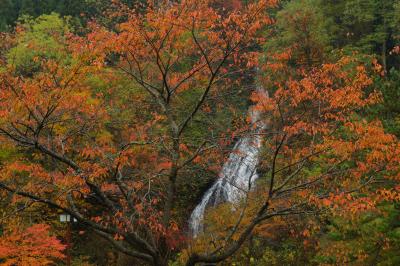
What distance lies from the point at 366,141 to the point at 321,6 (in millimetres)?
23146

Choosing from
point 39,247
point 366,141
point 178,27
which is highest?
point 178,27

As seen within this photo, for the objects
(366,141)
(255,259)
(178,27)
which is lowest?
(255,259)

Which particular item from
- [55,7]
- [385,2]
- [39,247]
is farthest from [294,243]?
[55,7]

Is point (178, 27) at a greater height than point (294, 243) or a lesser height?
greater

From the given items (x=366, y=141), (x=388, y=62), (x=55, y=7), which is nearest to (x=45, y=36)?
(x=55, y=7)

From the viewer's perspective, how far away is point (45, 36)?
1159 inches

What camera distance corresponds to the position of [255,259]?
16.4 meters

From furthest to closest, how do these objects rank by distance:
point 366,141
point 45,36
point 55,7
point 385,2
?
point 55,7, point 45,36, point 385,2, point 366,141

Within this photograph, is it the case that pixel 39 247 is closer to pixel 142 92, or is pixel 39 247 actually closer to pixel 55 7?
pixel 142 92

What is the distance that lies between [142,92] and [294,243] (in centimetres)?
1086

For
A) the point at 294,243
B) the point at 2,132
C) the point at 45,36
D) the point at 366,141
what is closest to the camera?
the point at 2,132

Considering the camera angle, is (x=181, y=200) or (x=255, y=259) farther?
(x=181, y=200)

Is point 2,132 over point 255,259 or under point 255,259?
over

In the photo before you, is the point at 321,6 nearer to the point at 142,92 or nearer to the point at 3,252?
Result: the point at 142,92
